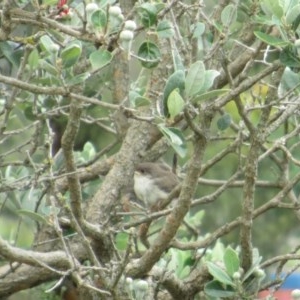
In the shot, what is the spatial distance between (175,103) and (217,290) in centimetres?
72

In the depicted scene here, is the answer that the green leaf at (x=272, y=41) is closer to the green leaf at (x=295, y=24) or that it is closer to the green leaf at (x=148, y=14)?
the green leaf at (x=295, y=24)

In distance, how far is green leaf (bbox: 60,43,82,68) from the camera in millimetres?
2701

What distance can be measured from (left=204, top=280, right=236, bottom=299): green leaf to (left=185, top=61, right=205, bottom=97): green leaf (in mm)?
695

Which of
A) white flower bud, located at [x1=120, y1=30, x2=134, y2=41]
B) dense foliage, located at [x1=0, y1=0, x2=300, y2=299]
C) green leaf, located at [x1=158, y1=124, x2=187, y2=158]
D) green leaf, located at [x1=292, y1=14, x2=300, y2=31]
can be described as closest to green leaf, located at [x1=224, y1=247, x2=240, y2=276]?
dense foliage, located at [x1=0, y1=0, x2=300, y2=299]

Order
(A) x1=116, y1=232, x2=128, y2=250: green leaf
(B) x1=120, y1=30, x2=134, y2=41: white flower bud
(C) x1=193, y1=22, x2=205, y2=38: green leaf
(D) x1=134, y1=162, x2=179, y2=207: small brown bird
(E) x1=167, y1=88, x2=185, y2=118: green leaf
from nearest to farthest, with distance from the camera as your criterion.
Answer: (B) x1=120, y1=30, x2=134, y2=41: white flower bud < (E) x1=167, y1=88, x2=185, y2=118: green leaf < (C) x1=193, y1=22, x2=205, y2=38: green leaf < (A) x1=116, y1=232, x2=128, y2=250: green leaf < (D) x1=134, y1=162, x2=179, y2=207: small brown bird

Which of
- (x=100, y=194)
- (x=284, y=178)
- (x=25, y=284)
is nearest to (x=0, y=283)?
(x=25, y=284)

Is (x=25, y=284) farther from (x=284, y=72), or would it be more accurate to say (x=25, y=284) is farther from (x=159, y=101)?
(x=284, y=72)

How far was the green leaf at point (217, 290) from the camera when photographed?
3.08m

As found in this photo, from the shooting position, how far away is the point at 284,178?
3.82 meters

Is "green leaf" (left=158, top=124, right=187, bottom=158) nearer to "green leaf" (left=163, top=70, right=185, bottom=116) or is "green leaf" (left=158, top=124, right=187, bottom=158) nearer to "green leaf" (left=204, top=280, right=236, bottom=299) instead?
"green leaf" (left=163, top=70, right=185, bottom=116)

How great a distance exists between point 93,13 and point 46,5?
0.19 meters

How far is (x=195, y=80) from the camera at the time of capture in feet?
8.70

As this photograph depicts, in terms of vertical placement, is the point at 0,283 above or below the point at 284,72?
below

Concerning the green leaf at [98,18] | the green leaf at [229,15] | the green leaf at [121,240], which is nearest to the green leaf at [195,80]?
the green leaf at [98,18]
